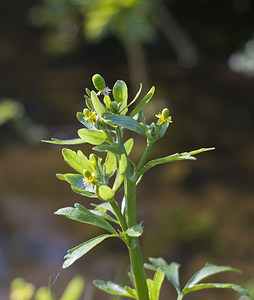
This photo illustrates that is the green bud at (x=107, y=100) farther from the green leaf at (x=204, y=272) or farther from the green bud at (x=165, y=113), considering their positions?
the green leaf at (x=204, y=272)

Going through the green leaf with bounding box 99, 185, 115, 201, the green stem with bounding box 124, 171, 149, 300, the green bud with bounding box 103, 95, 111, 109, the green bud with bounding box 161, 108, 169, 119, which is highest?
the green bud with bounding box 103, 95, 111, 109

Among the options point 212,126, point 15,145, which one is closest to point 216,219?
point 212,126

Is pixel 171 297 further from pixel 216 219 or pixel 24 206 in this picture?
pixel 24 206

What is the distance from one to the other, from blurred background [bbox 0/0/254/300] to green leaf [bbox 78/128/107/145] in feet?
3.21

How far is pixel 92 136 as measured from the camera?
0.37 meters

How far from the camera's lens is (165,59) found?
3.74 meters

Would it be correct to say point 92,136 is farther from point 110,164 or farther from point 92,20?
point 92,20

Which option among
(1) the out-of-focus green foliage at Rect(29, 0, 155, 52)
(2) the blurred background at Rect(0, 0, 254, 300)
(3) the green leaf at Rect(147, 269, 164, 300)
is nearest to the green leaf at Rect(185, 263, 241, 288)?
(3) the green leaf at Rect(147, 269, 164, 300)

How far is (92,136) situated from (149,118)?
8.61 ft

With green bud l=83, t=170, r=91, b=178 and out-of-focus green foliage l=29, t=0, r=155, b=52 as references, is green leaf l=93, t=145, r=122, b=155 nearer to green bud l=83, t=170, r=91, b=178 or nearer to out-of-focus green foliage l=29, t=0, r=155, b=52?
green bud l=83, t=170, r=91, b=178

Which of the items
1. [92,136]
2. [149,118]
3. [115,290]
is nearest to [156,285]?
[115,290]

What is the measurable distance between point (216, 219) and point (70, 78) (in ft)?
6.07

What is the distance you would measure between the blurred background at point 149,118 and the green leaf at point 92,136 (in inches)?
38.6

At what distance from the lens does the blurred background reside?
6.75 ft
